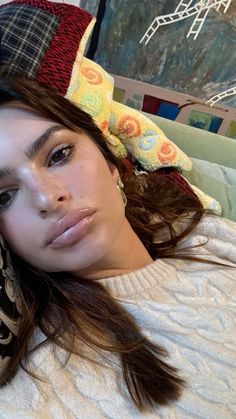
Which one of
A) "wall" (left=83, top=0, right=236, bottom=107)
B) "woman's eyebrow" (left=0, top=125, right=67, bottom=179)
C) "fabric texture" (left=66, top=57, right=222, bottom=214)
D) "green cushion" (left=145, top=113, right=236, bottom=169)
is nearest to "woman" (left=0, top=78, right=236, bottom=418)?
"woman's eyebrow" (left=0, top=125, right=67, bottom=179)

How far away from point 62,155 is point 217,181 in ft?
1.90

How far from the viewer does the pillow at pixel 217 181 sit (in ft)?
3.84

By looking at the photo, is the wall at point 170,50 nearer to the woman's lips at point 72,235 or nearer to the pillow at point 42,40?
the pillow at point 42,40

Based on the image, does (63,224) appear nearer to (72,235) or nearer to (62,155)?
(72,235)

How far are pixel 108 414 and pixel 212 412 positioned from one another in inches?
6.6

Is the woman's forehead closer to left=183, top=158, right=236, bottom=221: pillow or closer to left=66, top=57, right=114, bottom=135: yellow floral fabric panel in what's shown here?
left=66, top=57, right=114, bottom=135: yellow floral fabric panel

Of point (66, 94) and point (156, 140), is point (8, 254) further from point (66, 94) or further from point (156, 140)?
point (156, 140)

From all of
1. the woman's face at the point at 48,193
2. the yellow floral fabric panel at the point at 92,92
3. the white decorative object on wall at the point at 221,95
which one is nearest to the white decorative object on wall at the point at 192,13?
the white decorative object on wall at the point at 221,95

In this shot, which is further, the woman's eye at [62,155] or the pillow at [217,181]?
the pillow at [217,181]

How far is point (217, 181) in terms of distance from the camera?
119 cm

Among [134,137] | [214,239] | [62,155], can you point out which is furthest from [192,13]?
[62,155]

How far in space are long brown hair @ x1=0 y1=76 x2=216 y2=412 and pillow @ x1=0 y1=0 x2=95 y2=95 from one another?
93mm

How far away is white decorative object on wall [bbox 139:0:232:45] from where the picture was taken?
1626mm

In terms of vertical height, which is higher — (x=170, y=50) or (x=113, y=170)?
(x=170, y=50)
